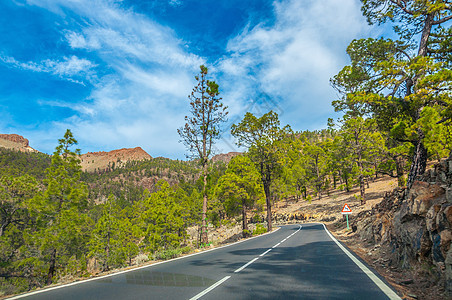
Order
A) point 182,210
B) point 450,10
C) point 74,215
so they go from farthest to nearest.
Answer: point 182,210 → point 74,215 → point 450,10

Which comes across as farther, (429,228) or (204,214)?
(204,214)

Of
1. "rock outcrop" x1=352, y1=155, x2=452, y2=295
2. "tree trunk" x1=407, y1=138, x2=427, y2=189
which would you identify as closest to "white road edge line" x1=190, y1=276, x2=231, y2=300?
"rock outcrop" x1=352, y1=155, x2=452, y2=295

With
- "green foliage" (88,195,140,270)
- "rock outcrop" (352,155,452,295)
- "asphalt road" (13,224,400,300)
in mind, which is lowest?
"green foliage" (88,195,140,270)

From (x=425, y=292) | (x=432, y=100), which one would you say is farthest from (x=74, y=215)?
(x=432, y=100)

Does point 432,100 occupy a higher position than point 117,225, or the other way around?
point 432,100

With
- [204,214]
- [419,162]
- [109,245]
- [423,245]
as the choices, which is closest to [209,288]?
[423,245]

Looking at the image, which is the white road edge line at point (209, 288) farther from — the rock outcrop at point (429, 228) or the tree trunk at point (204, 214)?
the tree trunk at point (204, 214)

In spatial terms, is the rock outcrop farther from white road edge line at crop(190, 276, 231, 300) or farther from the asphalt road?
white road edge line at crop(190, 276, 231, 300)

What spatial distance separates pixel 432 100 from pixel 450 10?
13.7ft

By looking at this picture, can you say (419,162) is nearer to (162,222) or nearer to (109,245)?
(162,222)

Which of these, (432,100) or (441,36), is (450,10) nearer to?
(441,36)

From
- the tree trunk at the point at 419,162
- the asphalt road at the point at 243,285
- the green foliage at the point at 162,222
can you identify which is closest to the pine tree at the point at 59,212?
the green foliage at the point at 162,222

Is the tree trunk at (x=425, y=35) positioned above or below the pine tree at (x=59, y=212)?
above

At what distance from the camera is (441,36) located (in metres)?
9.64
